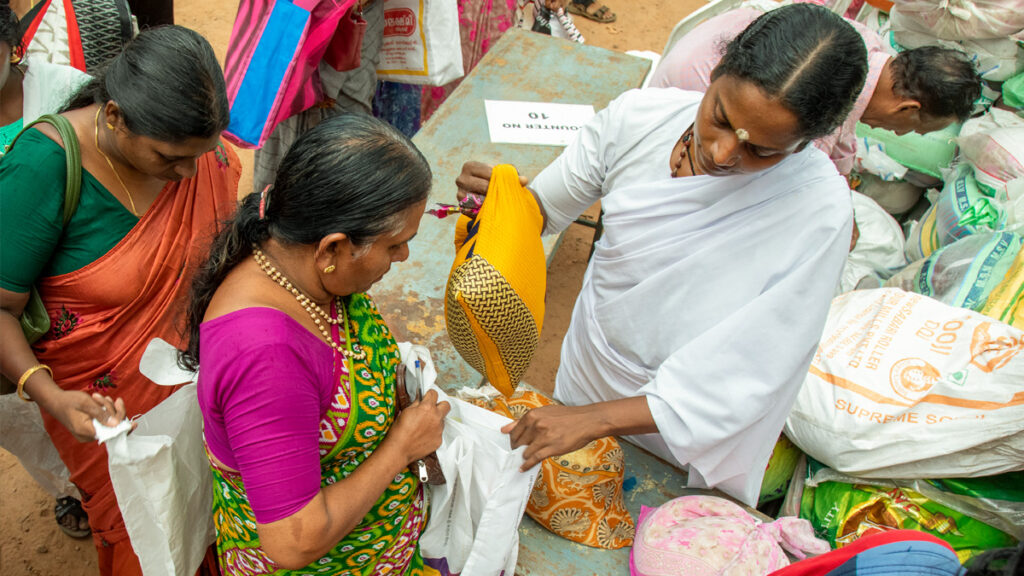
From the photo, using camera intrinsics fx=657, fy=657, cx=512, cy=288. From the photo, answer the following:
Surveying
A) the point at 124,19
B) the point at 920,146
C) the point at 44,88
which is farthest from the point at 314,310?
the point at 920,146

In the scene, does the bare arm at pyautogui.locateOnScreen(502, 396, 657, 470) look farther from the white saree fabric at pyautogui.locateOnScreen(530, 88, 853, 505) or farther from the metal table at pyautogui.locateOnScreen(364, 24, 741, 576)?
the metal table at pyautogui.locateOnScreen(364, 24, 741, 576)

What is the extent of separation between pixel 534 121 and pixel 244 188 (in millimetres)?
2163

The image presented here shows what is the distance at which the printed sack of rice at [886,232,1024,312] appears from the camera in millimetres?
2484

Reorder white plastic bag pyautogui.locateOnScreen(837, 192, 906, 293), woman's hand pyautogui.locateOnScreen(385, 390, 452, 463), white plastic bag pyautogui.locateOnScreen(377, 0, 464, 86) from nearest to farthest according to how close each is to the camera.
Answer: woman's hand pyautogui.locateOnScreen(385, 390, 452, 463)
white plastic bag pyautogui.locateOnScreen(377, 0, 464, 86)
white plastic bag pyautogui.locateOnScreen(837, 192, 906, 293)

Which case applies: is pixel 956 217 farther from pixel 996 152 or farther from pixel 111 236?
pixel 111 236

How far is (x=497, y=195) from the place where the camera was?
1.61m

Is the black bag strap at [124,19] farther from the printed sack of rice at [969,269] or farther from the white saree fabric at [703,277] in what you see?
the printed sack of rice at [969,269]

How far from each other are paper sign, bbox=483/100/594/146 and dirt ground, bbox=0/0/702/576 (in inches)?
47.8

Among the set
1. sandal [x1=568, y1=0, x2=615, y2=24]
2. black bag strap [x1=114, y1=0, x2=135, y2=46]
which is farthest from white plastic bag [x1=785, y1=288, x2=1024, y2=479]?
sandal [x1=568, y1=0, x2=615, y2=24]

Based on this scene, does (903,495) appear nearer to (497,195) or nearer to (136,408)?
(497,195)

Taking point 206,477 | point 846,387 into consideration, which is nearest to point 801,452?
point 846,387

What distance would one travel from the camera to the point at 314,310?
1.22 meters

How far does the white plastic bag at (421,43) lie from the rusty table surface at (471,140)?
0.50 ft

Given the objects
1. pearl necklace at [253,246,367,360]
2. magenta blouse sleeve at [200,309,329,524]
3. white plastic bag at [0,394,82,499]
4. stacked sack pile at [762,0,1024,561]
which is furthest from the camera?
stacked sack pile at [762,0,1024,561]
